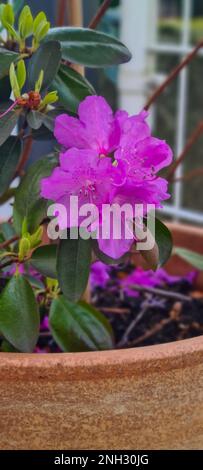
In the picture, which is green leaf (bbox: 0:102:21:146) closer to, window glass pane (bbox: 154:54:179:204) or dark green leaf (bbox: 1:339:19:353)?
dark green leaf (bbox: 1:339:19:353)

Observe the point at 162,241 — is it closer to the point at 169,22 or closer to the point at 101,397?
the point at 101,397

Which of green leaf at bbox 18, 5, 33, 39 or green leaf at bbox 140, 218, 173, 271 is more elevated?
green leaf at bbox 18, 5, 33, 39

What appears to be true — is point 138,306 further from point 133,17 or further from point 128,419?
point 133,17

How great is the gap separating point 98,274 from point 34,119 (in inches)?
17.6

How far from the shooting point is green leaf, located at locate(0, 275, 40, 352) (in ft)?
2.26

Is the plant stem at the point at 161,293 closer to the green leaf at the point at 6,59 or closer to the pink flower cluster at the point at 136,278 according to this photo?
the pink flower cluster at the point at 136,278

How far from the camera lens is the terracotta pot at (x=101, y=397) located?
2.09 feet

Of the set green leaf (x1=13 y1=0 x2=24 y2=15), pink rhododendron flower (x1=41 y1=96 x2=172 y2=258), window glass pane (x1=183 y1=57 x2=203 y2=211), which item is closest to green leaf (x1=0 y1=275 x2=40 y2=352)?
pink rhododendron flower (x1=41 y1=96 x2=172 y2=258)

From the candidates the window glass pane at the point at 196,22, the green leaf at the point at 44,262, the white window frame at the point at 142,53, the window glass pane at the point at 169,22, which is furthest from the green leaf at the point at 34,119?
the window glass pane at the point at 169,22

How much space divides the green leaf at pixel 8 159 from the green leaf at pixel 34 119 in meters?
0.06

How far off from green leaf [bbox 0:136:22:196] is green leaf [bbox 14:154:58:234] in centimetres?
2
